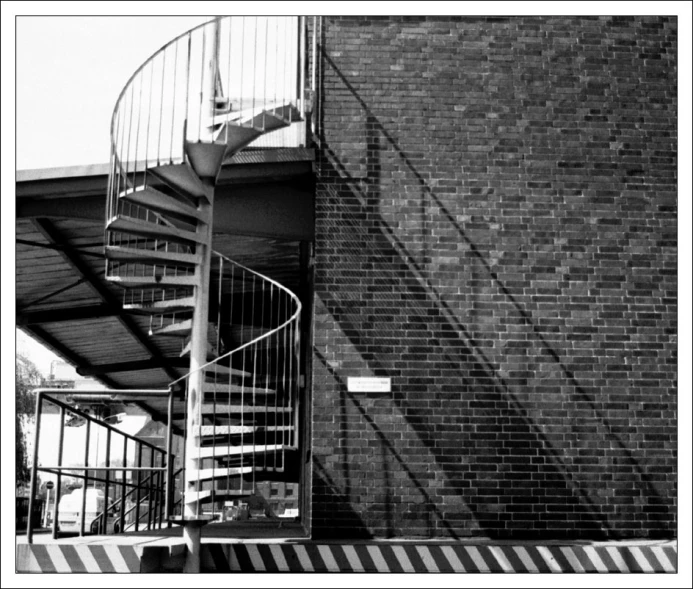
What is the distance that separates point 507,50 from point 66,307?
760 cm

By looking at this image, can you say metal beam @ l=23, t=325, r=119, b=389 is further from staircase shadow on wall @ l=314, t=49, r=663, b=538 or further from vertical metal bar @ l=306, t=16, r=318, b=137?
staircase shadow on wall @ l=314, t=49, r=663, b=538

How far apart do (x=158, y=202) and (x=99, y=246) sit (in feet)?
10.0

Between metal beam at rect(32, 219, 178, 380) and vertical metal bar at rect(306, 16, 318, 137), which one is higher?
vertical metal bar at rect(306, 16, 318, 137)

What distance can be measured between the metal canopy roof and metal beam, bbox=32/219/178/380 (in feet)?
0.04

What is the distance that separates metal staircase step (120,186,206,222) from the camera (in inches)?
301

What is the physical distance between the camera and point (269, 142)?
892cm

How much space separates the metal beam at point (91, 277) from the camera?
9.68 meters

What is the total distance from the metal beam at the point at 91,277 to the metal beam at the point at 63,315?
6.9 inches

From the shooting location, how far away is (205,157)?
7766mm

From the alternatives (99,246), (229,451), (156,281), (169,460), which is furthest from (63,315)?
(169,460)

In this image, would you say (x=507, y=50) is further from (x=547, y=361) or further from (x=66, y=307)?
(x=66, y=307)

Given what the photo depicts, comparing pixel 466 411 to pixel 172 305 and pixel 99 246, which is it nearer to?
pixel 172 305

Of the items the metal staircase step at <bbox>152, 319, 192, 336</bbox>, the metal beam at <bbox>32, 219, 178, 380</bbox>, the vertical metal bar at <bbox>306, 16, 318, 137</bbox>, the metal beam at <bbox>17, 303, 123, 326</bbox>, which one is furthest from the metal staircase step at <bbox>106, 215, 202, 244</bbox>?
the metal beam at <bbox>17, 303, 123, 326</bbox>

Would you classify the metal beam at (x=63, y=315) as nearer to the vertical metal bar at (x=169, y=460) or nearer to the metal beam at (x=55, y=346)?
the metal beam at (x=55, y=346)
